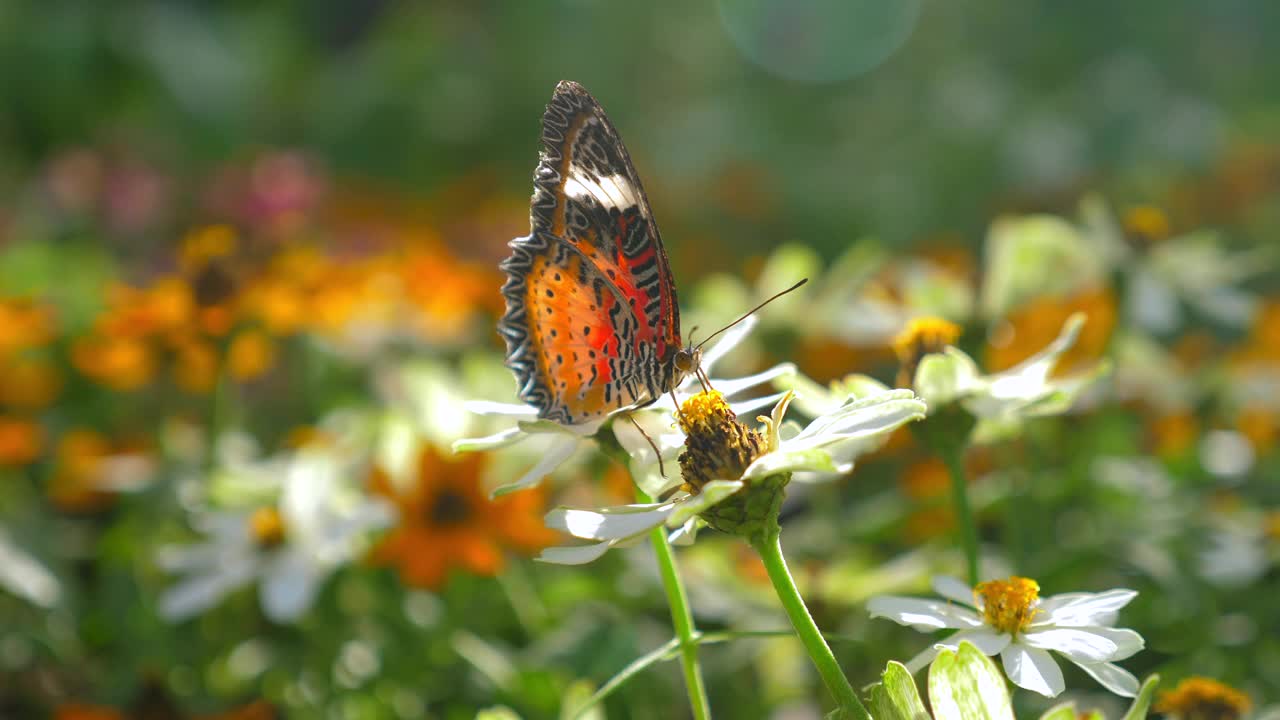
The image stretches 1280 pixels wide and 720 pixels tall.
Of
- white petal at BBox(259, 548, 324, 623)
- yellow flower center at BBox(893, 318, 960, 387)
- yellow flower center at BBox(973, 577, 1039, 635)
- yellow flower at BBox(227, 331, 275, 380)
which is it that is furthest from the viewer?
yellow flower at BBox(227, 331, 275, 380)

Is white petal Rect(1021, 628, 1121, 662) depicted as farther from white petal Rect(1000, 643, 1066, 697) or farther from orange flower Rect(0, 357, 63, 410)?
orange flower Rect(0, 357, 63, 410)

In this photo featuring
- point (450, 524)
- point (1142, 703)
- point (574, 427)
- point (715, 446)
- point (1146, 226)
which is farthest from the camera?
point (1146, 226)

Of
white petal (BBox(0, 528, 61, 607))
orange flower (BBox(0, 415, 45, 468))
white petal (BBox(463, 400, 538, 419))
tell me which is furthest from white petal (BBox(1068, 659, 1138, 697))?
orange flower (BBox(0, 415, 45, 468))

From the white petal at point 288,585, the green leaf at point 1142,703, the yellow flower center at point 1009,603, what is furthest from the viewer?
the white petal at point 288,585

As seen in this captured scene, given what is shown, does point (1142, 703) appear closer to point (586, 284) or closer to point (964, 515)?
point (964, 515)

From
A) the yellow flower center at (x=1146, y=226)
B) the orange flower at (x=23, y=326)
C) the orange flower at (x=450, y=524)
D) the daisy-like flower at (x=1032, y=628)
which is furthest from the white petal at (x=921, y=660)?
the orange flower at (x=23, y=326)

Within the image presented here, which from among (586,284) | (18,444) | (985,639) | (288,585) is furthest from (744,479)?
(18,444)

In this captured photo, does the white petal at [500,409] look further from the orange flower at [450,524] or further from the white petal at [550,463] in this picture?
the orange flower at [450,524]
